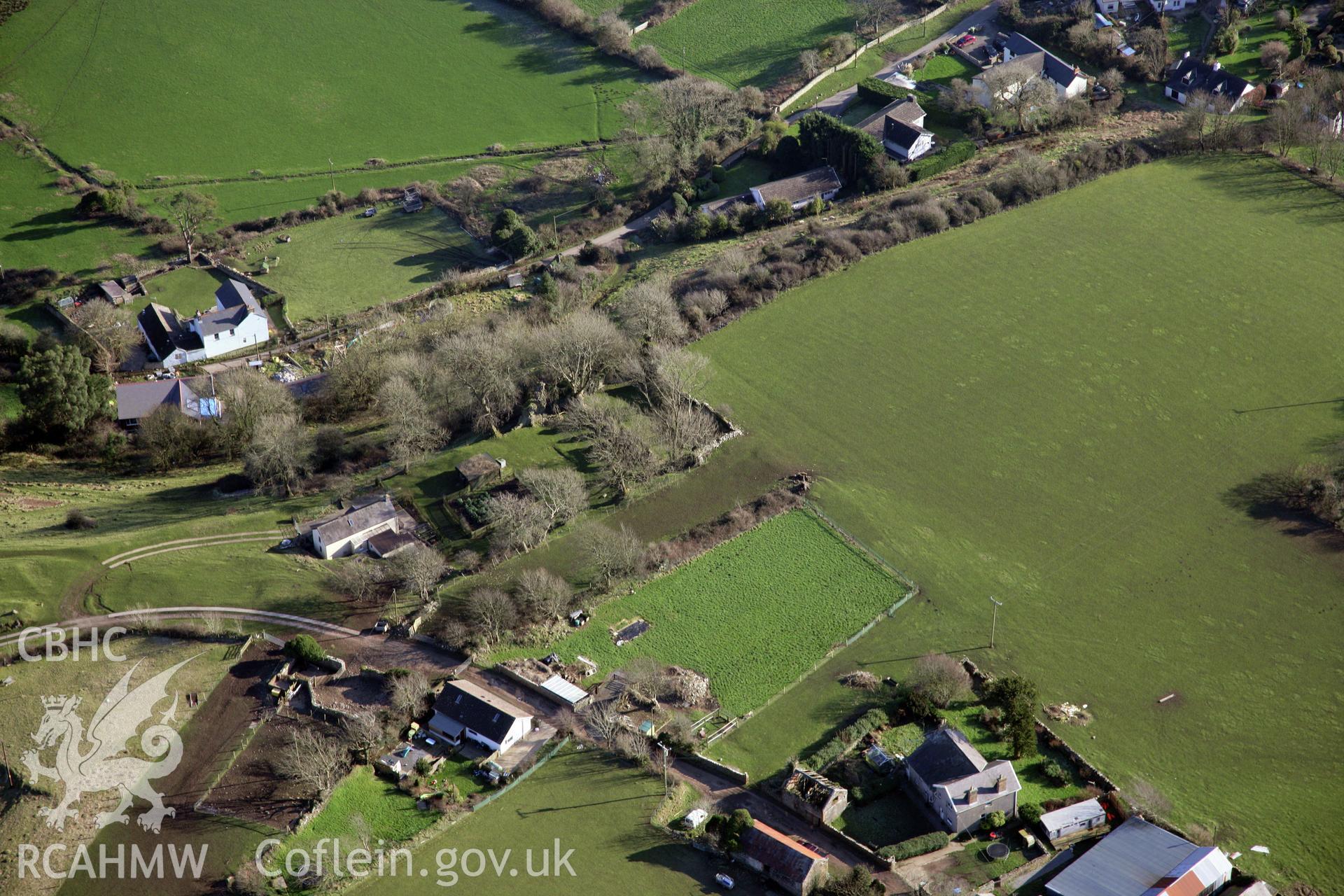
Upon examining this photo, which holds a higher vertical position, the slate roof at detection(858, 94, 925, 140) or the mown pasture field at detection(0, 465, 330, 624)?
the slate roof at detection(858, 94, 925, 140)

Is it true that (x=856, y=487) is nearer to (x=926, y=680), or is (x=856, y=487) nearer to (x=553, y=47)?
(x=926, y=680)

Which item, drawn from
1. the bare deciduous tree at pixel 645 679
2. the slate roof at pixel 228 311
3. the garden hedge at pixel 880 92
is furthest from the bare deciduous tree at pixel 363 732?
the garden hedge at pixel 880 92

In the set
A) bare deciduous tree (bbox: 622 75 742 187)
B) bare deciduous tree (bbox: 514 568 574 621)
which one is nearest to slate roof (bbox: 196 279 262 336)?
bare deciduous tree (bbox: 622 75 742 187)

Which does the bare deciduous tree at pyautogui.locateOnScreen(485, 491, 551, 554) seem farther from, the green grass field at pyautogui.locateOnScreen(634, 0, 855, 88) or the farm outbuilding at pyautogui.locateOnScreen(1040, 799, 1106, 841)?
the green grass field at pyautogui.locateOnScreen(634, 0, 855, 88)

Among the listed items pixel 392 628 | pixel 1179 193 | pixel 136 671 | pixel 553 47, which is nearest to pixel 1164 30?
pixel 1179 193

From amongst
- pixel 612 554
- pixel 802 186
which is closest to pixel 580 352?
pixel 612 554

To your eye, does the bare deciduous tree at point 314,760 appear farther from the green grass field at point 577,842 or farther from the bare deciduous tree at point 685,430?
the bare deciduous tree at point 685,430
